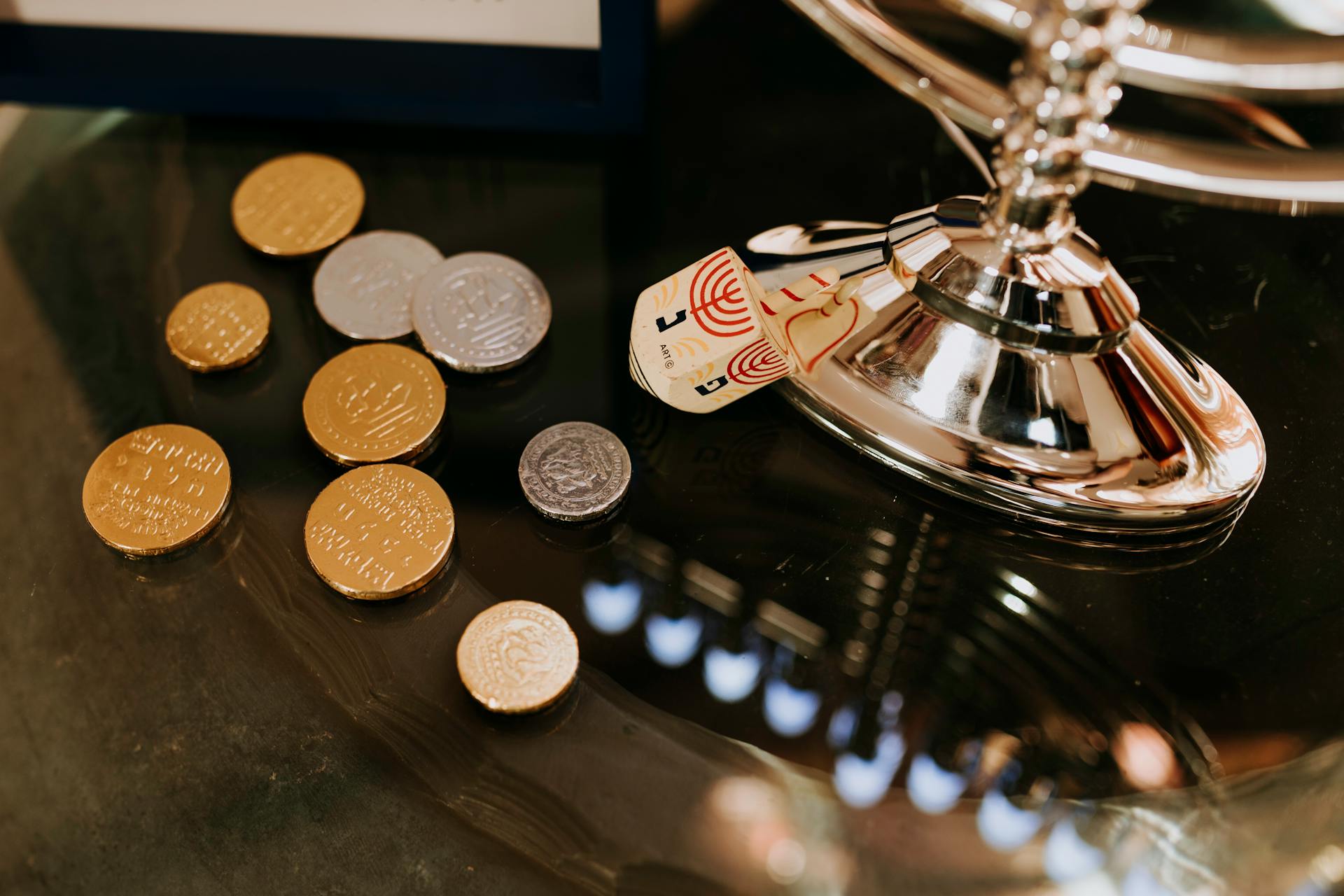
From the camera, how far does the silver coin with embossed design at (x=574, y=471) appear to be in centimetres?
53

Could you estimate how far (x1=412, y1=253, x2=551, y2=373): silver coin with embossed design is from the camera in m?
0.59

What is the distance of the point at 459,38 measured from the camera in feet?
2.25

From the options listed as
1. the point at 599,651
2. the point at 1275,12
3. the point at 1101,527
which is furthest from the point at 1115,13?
the point at 1275,12

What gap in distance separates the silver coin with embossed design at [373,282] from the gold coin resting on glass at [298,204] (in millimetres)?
20

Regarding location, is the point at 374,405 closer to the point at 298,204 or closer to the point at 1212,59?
the point at 298,204

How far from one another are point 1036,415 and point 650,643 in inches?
8.6

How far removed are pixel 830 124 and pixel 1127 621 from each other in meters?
0.39

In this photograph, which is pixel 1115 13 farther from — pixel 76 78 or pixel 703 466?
pixel 76 78

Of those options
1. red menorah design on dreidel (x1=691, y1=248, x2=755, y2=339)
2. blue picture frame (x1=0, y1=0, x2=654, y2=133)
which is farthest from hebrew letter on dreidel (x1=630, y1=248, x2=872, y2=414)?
blue picture frame (x1=0, y1=0, x2=654, y2=133)

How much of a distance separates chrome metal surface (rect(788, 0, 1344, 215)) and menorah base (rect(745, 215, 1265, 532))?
0.07 meters

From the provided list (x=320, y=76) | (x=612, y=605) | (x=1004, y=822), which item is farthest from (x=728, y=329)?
(x=320, y=76)

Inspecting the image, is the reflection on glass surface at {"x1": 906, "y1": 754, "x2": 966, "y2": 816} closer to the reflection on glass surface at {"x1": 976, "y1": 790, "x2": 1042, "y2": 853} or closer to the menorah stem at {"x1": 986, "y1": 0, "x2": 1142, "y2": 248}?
the reflection on glass surface at {"x1": 976, "y1": 790, "x2": 1042, "y2": 853}

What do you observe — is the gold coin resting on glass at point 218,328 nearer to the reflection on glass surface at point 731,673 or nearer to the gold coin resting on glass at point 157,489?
the gold coin resting on glass at point 157,489

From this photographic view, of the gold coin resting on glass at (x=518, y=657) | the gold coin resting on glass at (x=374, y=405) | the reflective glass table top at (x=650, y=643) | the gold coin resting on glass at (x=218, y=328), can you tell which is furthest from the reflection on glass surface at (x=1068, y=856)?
the gold coin resting on glass at (x=218, y=328)
